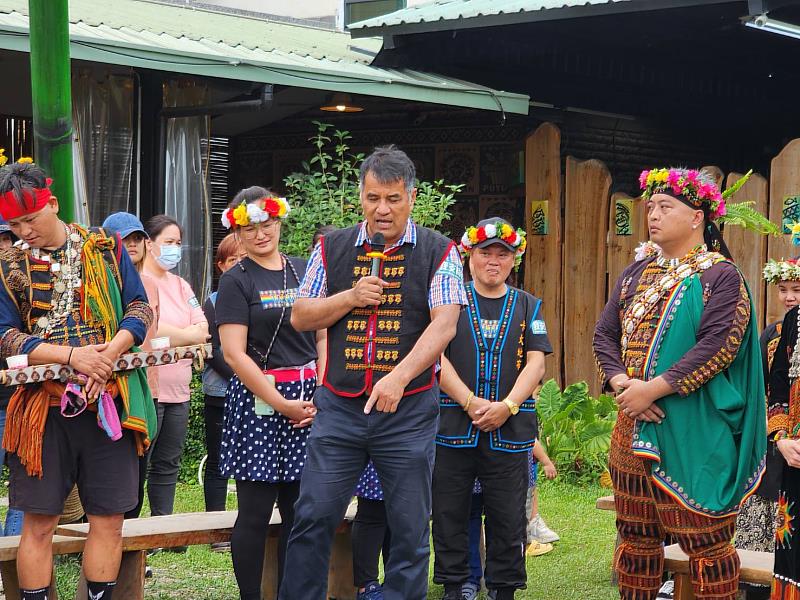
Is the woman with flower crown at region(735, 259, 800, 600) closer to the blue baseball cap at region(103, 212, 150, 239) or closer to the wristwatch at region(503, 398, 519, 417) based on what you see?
the wristwatch at region(503, 398, 519, 417)

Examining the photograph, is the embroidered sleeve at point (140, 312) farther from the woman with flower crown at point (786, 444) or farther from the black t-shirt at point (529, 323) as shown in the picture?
the woman with flower crown at point (786, 444)

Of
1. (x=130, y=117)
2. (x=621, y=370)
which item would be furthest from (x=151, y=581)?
(x=130, y=117)

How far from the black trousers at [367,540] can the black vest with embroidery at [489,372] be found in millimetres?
484

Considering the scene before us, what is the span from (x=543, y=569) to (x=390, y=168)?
2993 mm

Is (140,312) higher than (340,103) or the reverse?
the reverse

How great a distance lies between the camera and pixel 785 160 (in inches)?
369

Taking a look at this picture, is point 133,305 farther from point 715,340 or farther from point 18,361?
point 715,340

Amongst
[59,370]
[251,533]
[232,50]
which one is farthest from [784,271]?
[232,50]

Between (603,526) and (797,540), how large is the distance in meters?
3.15

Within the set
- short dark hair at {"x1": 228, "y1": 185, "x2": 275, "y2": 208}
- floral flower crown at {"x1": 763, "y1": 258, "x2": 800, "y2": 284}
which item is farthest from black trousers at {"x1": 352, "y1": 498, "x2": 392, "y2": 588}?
floral flower crown at {"x1": 763, "y1": 258, "x2": 800, "y2": 284}

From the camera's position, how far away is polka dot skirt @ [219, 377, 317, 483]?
18.0ft

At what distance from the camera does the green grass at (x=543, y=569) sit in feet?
20.6

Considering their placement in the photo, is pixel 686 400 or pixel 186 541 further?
pixel 186 541

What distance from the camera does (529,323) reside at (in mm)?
6148
